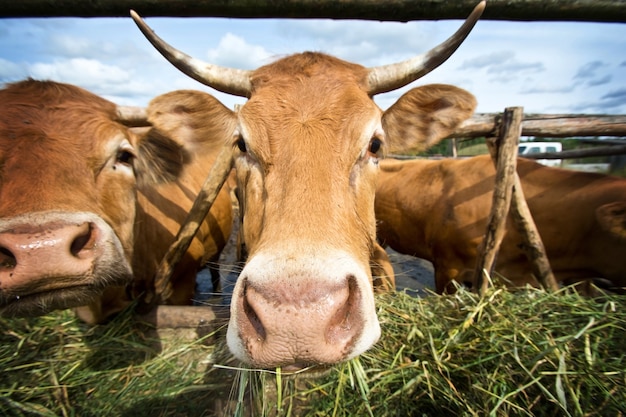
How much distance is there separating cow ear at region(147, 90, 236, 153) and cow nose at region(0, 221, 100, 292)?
1078mm

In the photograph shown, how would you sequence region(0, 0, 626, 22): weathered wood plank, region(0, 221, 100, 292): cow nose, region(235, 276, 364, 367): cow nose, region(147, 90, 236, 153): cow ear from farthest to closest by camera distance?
region(147, 90, 236, 153): cow ear, region(0, 0, 626, 22): weathered wood plank, region(0, 221, 100, 292): cow nose, region(235, 276, 364, 367): cow nose

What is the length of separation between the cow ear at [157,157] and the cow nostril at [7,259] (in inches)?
49.1

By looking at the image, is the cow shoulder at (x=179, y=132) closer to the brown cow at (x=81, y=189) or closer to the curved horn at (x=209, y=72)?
the brown cow at (x=81, y=189)

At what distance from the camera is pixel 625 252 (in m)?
3.21

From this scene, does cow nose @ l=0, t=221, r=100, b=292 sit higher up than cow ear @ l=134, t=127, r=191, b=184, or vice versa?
cow ear @ l=134, t=127, r=191, b=184

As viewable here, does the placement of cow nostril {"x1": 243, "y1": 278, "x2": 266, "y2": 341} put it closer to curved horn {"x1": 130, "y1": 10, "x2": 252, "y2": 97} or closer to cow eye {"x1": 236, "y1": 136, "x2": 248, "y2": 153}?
cow eye {"x1": 236, "y1": 136, "x2": 248, "y2": 153}

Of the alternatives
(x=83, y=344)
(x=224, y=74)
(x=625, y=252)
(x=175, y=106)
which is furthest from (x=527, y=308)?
(x=83, y=344)

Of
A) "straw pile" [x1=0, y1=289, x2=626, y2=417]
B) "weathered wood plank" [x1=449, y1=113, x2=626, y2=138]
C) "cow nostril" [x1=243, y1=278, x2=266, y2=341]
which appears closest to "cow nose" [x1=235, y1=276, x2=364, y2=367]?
"cow nostril" [x1=243, y1=278, x2=266, y2=341]

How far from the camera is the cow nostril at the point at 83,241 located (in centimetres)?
185

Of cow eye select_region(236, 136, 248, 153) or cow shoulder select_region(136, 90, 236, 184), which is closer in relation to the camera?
cow eye select_region(236, 136, 248, 153)

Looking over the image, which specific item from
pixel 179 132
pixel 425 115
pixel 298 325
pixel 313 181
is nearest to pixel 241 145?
pixel 313 181

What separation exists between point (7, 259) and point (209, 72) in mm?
1523

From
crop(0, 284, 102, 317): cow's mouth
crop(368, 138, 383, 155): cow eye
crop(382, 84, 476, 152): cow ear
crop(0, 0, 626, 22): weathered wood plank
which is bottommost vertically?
crop(0, 284, 102, 317): cow's mouth

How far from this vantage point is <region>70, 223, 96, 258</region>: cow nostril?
1854 millimetres
